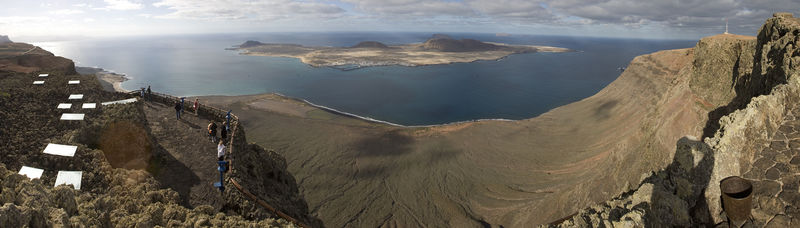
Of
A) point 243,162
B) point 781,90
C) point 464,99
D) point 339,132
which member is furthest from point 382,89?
point 781,90

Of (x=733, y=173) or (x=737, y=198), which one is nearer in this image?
(x=737, y=198)

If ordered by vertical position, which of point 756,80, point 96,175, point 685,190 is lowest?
point 685,190

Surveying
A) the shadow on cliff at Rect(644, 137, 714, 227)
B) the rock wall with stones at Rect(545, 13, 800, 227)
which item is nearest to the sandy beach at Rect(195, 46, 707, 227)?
the shadow on cliff at Rect(644, 137, 714, 227)

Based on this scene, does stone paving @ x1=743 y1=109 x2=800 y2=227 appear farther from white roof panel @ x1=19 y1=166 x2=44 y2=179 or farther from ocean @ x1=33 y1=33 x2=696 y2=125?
ocean @ x1=33 y1=33 x2=696 y2=125

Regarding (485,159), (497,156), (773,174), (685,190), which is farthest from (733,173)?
(497,156)

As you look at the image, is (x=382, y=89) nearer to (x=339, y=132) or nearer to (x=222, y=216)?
(x=339, y=132)

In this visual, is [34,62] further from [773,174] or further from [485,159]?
[485,159]
